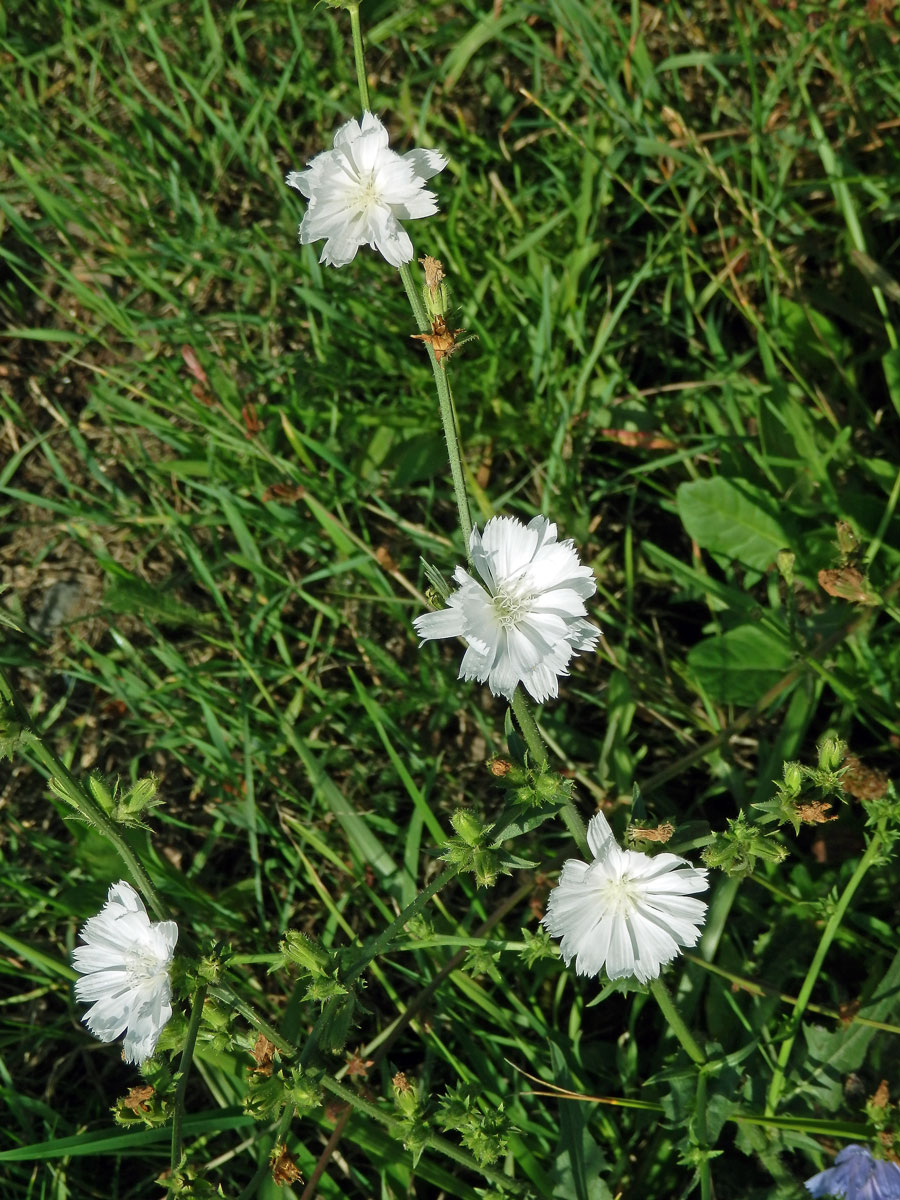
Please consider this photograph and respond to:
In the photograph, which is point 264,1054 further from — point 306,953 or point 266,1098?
point 306,953

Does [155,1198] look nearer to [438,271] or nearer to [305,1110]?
[305,1110]

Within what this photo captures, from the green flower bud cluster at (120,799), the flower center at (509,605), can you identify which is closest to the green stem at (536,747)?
the flower center at (509,605)

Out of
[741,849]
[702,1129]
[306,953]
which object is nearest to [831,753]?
[741,849]

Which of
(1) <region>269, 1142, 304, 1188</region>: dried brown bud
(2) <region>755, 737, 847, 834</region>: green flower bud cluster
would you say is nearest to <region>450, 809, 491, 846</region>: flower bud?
(2) <region>755, 737, 847, 834</region>: green flower bud cluster

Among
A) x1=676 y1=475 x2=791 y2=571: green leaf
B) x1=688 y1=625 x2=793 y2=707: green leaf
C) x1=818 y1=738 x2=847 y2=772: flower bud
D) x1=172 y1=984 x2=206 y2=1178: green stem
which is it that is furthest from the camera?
x1=676 y1=475 x2=791 y2=571: green leaf

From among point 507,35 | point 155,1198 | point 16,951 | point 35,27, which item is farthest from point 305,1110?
point 35,27

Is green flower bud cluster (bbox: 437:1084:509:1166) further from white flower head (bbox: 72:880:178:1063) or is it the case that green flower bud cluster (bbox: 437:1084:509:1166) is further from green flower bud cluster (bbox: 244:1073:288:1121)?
white flower head (bbox: 72:880:178:1063)
